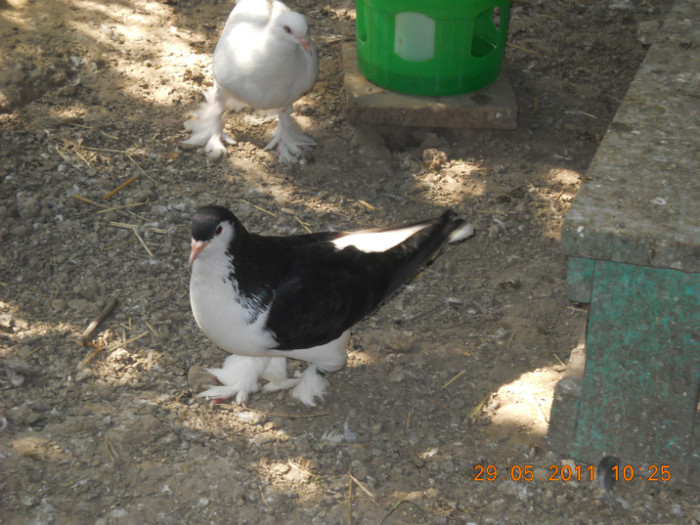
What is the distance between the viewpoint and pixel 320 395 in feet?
11.8

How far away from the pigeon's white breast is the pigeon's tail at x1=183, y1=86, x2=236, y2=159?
2.14 m

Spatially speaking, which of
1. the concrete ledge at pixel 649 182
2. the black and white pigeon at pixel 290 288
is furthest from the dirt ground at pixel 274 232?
the concrete ledge at pixel 649 182

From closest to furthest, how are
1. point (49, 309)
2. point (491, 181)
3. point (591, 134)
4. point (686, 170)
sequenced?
point (686, 170)
point (49, 309)
point (491, 181)
point (591, 134)

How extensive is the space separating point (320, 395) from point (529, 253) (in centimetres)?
155

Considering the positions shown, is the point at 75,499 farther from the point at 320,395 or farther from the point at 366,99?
the point at 366,99

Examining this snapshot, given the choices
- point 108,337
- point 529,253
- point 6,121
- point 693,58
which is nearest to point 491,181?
point 529,253

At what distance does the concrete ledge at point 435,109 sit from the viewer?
506 cm

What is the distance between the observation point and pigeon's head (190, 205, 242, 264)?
2.97m

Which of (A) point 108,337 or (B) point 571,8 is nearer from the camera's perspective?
(A) point 108,337

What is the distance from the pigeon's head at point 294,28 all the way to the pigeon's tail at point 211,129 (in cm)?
65

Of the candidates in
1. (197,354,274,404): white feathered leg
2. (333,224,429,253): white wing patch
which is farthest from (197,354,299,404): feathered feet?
(333,224,429,253): white wing patch

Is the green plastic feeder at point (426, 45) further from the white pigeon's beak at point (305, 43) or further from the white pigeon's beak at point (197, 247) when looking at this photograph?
the white pigeon's beak at point (197, 247)

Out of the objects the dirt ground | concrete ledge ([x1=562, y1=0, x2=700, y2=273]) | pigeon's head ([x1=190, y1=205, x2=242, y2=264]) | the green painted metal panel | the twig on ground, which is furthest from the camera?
the twig on ground
